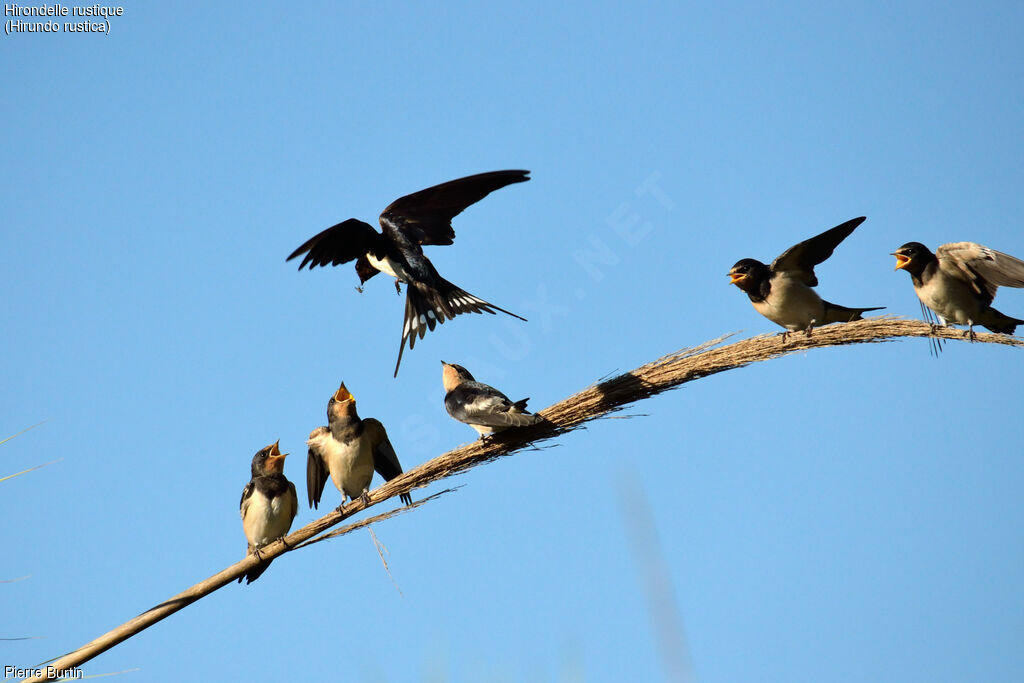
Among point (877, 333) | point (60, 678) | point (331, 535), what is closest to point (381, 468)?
point (331, 535)

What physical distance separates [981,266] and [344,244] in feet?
12.1

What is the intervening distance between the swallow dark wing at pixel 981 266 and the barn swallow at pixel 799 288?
1.94 feet

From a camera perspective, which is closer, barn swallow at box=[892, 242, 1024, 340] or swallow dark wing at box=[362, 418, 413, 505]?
barn swallow at box=[892, 242, 1024, 340]

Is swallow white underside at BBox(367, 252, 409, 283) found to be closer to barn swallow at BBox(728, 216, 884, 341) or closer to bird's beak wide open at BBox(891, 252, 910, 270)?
barn swallow at BBox(728, 216, 884, 341)

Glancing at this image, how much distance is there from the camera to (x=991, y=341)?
14.1 ft

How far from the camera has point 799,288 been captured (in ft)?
16.2

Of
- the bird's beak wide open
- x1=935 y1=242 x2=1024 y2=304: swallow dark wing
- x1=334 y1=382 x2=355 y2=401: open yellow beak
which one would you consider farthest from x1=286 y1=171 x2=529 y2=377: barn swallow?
x1=935 y1=242 x2=1024 y2=304: swallow dark wing

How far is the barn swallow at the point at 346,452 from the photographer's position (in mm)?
5074

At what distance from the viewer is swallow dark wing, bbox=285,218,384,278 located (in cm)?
506

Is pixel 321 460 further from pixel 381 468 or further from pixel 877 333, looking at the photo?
pixel 877 333

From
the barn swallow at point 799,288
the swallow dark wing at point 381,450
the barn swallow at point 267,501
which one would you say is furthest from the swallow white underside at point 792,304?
the barn swallow at point 267,501

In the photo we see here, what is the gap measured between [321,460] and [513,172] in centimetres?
207

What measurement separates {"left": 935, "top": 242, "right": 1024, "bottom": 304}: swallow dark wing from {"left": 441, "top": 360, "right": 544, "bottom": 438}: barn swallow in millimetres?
2512

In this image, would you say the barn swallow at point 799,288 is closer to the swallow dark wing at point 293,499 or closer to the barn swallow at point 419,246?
the barn swallow at point 419,246
